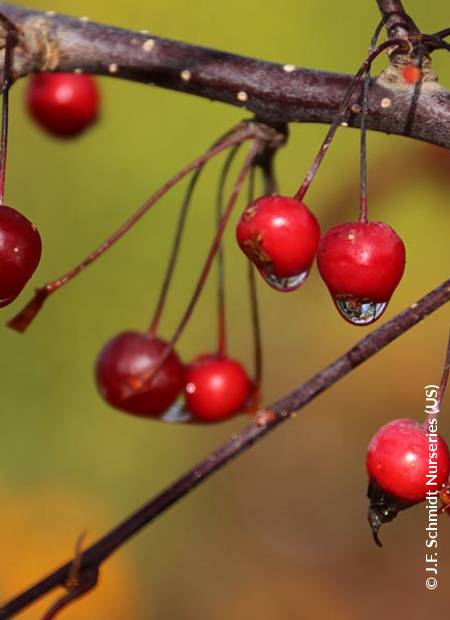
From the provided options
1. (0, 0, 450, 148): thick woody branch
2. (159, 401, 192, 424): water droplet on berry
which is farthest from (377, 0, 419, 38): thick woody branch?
(159, 401, 192, 424): water droplet on berry

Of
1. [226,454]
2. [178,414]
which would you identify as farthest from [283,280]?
[178,414]

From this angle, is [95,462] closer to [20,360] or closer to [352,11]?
[20,360]

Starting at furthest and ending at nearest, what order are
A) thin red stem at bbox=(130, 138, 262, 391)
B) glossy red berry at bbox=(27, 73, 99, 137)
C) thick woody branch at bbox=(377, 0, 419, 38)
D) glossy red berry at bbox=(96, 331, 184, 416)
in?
glossy red berry at bbox=(27, 73, 99, 137), glossy red berry at bbox=(96, 331, 184, 416), thin red stem at bbox=(130, 138, 262, 391), thick woody branch at bbox=(377, 0, 419, 38)

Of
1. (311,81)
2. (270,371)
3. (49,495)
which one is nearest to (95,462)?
(49,495)

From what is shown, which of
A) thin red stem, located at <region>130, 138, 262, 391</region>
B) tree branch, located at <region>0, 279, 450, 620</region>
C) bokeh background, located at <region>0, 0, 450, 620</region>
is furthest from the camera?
bokeh background, located at <region>0, 0, 450, 620</region>

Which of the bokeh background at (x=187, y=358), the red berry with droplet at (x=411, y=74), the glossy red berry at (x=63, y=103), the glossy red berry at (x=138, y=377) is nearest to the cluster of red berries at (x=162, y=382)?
the glossy red berry at (x=138, y=377)

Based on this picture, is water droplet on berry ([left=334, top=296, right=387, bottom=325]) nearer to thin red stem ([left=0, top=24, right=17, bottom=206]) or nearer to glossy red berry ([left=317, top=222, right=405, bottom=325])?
glossy red berry ([left=317, top=222, right=405, bottom=325])
